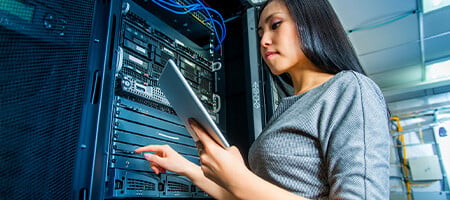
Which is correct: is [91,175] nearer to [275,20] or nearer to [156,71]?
[156,71]

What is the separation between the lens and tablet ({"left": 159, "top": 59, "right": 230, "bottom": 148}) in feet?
1.50

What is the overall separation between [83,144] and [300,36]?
1.87 feet

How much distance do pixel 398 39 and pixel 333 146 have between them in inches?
109

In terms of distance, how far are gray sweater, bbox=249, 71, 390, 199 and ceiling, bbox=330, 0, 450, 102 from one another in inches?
73.7

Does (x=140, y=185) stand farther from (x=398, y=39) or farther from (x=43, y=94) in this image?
(x=398, y=39)

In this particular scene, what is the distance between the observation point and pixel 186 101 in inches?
20.2

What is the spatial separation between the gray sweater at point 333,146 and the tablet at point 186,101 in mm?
173

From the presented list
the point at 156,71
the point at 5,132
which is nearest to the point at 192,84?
the point at 156,71

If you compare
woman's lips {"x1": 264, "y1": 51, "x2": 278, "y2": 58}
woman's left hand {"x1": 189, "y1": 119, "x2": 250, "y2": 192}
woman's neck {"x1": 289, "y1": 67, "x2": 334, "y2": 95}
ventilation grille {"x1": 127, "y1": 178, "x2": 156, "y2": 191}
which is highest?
woman's lips {"x1": 264, "y1": 51, "x2": 278, "y2": 58}

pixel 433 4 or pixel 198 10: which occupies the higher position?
pixel 433 4

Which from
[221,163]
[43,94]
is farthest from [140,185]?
[221,163]

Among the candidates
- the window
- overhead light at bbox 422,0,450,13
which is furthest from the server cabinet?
the window

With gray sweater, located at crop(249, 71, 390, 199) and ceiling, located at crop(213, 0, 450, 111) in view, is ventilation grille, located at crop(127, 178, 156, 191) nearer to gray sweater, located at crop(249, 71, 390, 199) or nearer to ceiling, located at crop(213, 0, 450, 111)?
gray sweater, located at crop(249, 71, 390, 199)

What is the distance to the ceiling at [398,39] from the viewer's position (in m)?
2.30
